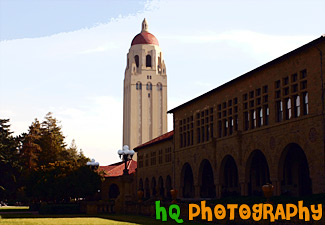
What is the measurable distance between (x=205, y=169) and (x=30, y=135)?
43.3m

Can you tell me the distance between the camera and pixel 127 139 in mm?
152125

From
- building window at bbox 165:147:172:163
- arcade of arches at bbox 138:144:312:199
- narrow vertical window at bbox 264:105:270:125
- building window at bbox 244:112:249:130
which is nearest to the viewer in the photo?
narrow vertical window at bbox 264:105:270:125

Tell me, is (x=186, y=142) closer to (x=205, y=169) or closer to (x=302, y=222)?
(x=205, y=169)

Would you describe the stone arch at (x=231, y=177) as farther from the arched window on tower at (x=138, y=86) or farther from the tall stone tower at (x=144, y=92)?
the arched window on tower at (x=138, y=86)

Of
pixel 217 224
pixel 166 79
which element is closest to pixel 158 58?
pixel 166 79

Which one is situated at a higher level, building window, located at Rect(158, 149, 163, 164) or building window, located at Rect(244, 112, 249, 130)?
building window, located at Rect(244, 112, 249, 130)

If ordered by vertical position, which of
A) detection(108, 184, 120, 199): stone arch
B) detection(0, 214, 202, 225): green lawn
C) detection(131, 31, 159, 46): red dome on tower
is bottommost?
detection(0, 214, 202, 225): green lawn

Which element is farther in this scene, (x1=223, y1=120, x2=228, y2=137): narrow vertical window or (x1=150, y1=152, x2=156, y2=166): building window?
(x1=150, y1=152, x2=156, y2=166): building window

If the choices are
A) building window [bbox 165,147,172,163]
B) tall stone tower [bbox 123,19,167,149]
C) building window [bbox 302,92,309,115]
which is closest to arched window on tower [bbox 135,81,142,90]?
tall stone tower [bbox 123,19,167,149]

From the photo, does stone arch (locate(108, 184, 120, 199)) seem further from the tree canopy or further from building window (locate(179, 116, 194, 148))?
building window (locate(179, 116, 194, 148))

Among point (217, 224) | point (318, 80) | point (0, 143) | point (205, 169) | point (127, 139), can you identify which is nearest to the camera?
point (217, 224)

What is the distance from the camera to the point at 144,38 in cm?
15462

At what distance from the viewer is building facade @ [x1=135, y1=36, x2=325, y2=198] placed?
122 feet

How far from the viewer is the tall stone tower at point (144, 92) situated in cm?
15188
